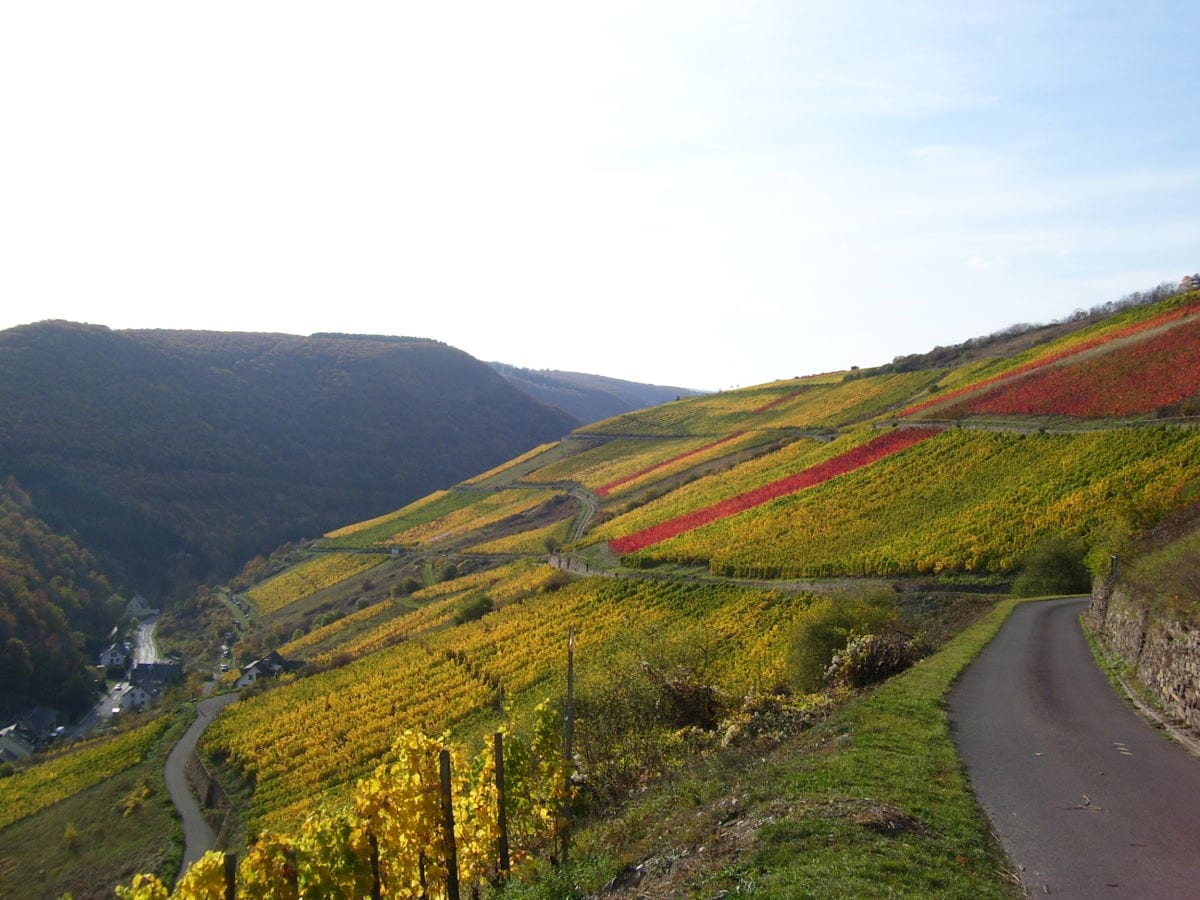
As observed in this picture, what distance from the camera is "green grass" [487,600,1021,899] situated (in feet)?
26.8

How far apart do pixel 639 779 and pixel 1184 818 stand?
833 centimetres

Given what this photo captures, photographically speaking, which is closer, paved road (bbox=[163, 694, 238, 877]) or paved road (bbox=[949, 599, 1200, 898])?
paved road (bbox=[949, 599, 1200, 898])

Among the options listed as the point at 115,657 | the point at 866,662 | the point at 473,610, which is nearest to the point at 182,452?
the point at 115,657

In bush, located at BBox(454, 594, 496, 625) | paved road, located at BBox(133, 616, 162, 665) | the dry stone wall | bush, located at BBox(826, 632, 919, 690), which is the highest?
the dry stone wall

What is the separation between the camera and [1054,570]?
28609mm

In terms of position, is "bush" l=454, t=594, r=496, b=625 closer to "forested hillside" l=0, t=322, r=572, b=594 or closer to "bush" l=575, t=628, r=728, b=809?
"bush" l=575, t=628, r=728, b=809

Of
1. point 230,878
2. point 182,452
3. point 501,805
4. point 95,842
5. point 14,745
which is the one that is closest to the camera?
point 230,878

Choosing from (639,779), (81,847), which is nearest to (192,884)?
(639,779)

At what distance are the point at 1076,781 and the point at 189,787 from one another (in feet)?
121

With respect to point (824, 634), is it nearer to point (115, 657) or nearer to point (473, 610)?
point (473, 610)

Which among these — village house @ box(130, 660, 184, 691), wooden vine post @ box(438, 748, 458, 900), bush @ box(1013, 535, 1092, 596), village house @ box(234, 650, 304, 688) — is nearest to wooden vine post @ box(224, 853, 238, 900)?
wooden vine post @ box(438, 748, 458, 900)

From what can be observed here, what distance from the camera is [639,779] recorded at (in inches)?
577

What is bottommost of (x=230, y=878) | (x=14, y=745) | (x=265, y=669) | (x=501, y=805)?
(x=14, y=745)

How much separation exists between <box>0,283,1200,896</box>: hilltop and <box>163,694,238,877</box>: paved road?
1.47m
